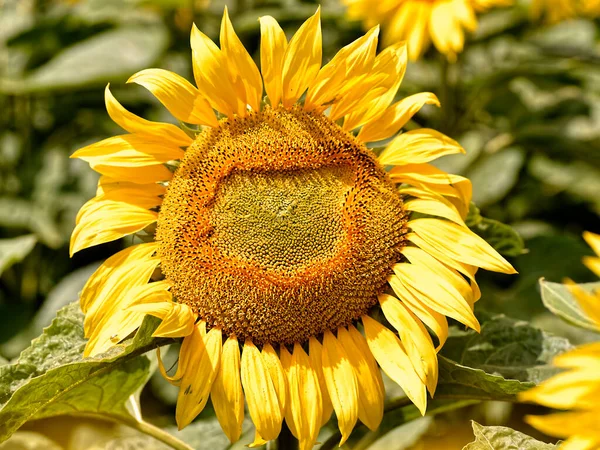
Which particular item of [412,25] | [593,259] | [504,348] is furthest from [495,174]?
[593,259]

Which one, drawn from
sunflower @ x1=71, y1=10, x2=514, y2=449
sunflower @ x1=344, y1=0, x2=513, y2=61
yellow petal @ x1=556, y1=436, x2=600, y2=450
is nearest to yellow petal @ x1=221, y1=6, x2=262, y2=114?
sunflower @ x1=71, y1=10, x2=514, y2=449

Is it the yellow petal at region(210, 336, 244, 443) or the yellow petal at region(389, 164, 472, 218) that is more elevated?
the yellow petal at region(389, 164, 472, 218)

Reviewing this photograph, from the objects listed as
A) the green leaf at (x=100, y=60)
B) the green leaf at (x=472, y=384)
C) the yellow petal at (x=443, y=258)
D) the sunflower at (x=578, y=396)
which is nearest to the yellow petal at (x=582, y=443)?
the sunflower at (x=578, y=396)

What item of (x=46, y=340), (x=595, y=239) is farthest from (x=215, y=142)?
(x=595, y=239)

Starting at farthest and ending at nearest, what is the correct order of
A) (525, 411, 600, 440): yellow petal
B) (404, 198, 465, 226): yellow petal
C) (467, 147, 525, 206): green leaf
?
(467, 147, 525, 206): green leaf < (404, 198, 465, 226): yellow petal < (525, 411, 600, 440): yellow petal

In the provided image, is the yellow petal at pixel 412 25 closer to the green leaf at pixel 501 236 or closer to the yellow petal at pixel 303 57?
the green leaf at pixel 501 236

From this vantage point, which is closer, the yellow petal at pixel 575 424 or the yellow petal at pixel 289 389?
the yellow petal at pixel 575 424

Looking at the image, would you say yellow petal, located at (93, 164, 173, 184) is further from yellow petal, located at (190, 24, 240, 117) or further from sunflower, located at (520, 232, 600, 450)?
sunflower, located at (520, 232, 600, 450)
